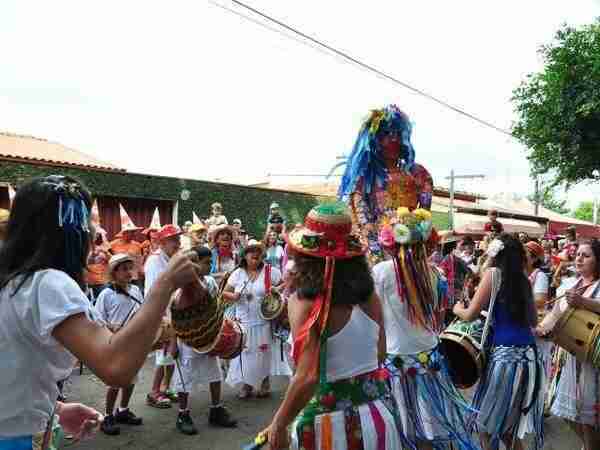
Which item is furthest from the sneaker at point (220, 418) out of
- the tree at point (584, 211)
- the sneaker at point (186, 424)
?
the tree at point (584, 211)

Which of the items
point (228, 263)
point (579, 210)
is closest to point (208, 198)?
point (228, 263)

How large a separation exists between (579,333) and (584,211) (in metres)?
113

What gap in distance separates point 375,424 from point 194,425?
10.4 feet

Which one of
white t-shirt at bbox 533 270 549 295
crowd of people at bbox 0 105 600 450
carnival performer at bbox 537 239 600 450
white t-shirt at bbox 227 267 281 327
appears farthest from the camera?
white t-shirt at bbox 227 267 281 327

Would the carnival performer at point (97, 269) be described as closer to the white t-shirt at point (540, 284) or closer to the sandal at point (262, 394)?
the sandal at point (262, 394)

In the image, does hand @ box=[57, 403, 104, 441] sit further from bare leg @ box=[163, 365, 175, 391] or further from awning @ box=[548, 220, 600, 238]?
awning @ box=[548, 220, 600, 238]

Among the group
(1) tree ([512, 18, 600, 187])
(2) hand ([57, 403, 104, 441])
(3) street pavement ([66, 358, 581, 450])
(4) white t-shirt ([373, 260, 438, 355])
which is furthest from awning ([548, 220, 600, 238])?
(2) hand ([57, 403, 104, 441])

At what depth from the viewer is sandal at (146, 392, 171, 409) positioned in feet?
18.1

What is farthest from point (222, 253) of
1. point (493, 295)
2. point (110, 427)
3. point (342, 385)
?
point (342, 385)

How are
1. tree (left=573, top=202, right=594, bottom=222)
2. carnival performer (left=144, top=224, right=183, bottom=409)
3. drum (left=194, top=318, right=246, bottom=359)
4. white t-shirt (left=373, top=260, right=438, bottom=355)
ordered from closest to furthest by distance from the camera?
white t-shirt (left=373, top=260, right=438, bottom=355) → drum (left=194, top=318, right=246, bottom=359) → carnival performer (left=144, top=224, right=183, bottom=409) → tree (left=573, top=202, right=594, bottom=222)

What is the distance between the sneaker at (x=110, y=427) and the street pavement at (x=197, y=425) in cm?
5

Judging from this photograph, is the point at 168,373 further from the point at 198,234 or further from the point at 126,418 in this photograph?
the point at 198,234

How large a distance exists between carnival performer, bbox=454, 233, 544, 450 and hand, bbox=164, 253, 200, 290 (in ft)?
9.16

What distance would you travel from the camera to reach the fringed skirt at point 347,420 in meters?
2.33
